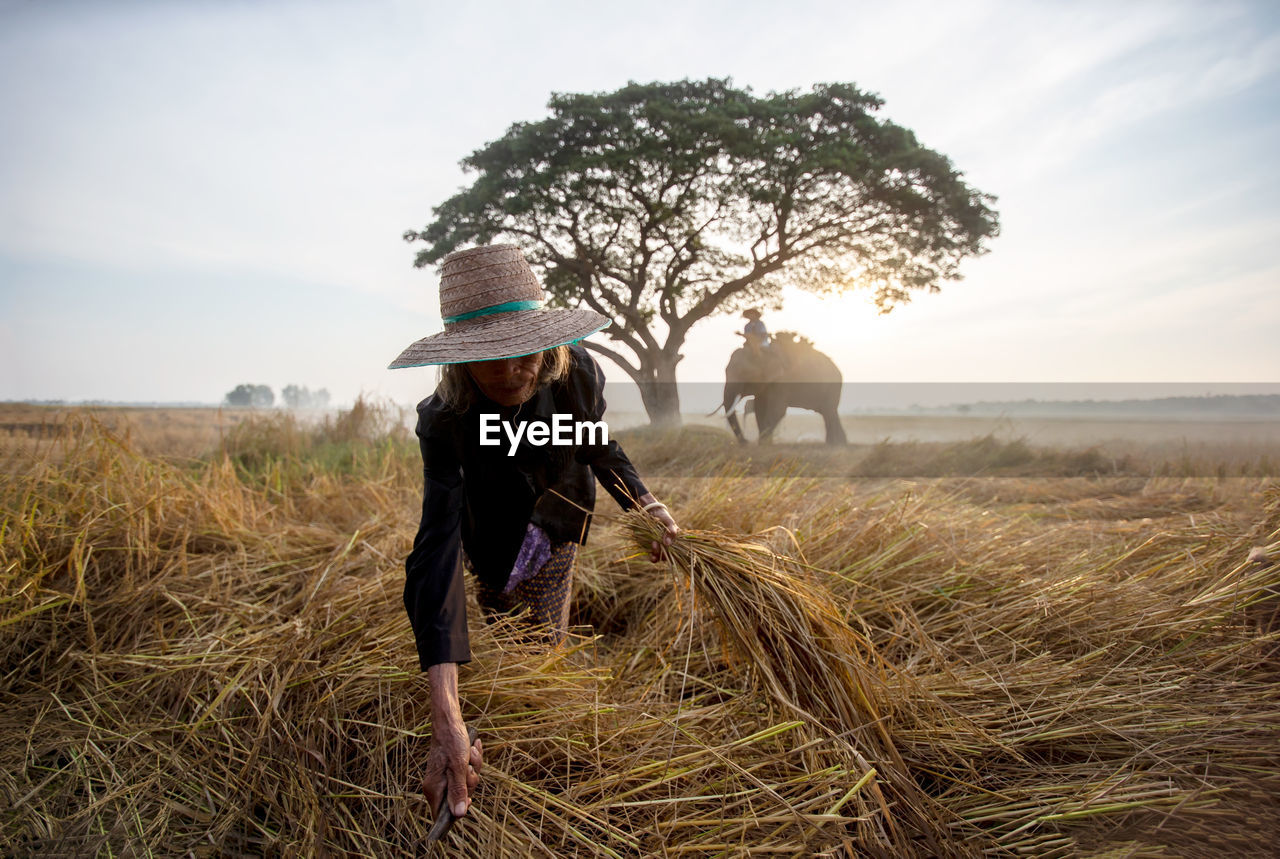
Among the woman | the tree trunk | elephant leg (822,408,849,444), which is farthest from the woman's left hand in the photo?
the tree trunk

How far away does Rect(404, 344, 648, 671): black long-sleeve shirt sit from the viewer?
50.3 inches

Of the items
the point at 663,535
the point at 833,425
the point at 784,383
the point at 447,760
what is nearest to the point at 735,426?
the point at 784,383

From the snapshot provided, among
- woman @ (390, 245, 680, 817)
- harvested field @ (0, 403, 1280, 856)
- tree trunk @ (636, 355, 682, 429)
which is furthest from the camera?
tree trunk @ (636, 355, 682, 429)

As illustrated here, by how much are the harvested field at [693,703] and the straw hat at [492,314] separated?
640 millimetres

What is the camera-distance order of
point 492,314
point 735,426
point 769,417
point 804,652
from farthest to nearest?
point 769,417, point 735,426, point 804,652, point 492,314

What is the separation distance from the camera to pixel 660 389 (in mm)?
12070

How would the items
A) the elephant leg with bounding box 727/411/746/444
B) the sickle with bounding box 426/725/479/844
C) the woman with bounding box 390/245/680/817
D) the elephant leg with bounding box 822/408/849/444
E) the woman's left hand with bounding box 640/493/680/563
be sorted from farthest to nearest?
the elephant leg with bounding box 822/408/849/444
the elephant leg with bounding box 727/411/746/444
the woman's left hand with bounding box 640/493/680/563
the woman with bounding box 390/245/680/817
the sickle with bounding box 426/725/479/844

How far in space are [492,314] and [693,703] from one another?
117 cm

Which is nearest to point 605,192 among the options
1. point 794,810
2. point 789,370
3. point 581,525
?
point 789,370

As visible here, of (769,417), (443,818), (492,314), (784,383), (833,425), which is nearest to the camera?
(443,818)

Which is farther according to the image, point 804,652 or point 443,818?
point 804,652

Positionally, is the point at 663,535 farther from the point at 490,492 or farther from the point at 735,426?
the point at 735,426

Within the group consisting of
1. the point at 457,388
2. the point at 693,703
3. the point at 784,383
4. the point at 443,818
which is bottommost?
the point at 693,703

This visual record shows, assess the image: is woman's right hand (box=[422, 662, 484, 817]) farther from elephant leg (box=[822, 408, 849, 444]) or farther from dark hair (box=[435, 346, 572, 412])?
elephant leg (box=[822, 408, 849, 444])
